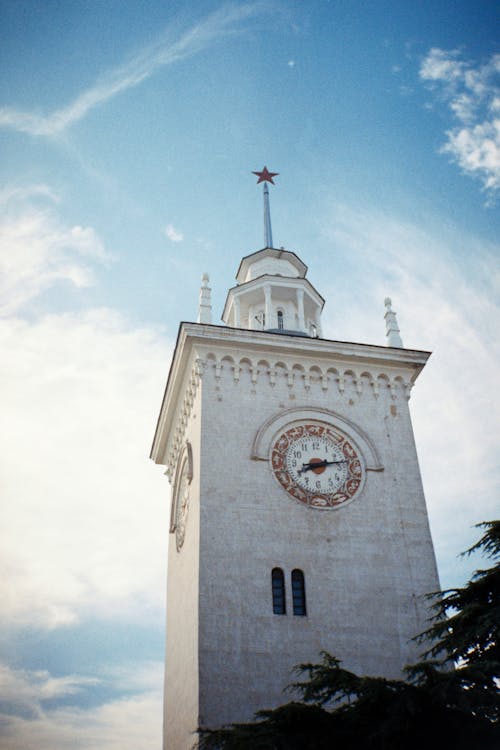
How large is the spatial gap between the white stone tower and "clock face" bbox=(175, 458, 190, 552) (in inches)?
3.8

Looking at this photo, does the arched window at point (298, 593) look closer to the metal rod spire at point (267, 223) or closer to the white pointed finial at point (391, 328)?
the white pointed finial at point (391, 328)

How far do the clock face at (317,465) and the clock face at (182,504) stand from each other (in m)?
3.67

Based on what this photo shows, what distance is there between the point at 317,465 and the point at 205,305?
8.17 m

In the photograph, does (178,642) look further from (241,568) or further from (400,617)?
(400,617)

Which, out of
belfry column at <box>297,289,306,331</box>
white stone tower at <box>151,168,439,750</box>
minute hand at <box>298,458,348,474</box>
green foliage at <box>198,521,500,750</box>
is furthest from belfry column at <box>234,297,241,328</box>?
green foliage at <box>198,521,500,750</box>

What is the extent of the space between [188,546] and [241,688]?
5.83 metres

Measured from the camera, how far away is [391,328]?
3052 centimetres

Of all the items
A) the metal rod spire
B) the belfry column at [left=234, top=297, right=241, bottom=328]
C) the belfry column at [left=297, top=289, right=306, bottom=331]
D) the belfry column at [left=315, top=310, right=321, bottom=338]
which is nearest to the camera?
the belfry column at [left=297, top=289, right=306, bottom=331]

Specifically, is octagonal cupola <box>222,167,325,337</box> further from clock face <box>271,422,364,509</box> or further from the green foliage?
the green foliage

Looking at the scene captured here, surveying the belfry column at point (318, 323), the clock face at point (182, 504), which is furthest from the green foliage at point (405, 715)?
the belfry column at point (318, 323)

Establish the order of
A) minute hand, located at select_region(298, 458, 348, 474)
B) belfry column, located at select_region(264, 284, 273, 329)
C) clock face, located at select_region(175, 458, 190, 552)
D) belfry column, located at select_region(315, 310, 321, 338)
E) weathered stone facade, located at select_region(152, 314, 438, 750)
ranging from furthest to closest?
belfry column, located at select_region(315, 310, 321, 338), belfry column, located at select_region(264, 284, 273, 329), clock face, located at select_region(175, 458, 190, 552), minute hand, located at select_region(298, 458, 348, 474), weathered stone facade, located at select_region(152, 314, 438, 750)

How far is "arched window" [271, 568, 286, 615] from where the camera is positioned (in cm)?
2276

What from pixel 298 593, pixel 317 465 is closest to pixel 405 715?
pixel 298 593

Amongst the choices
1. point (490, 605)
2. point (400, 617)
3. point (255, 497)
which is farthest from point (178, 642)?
point (490, 605)
